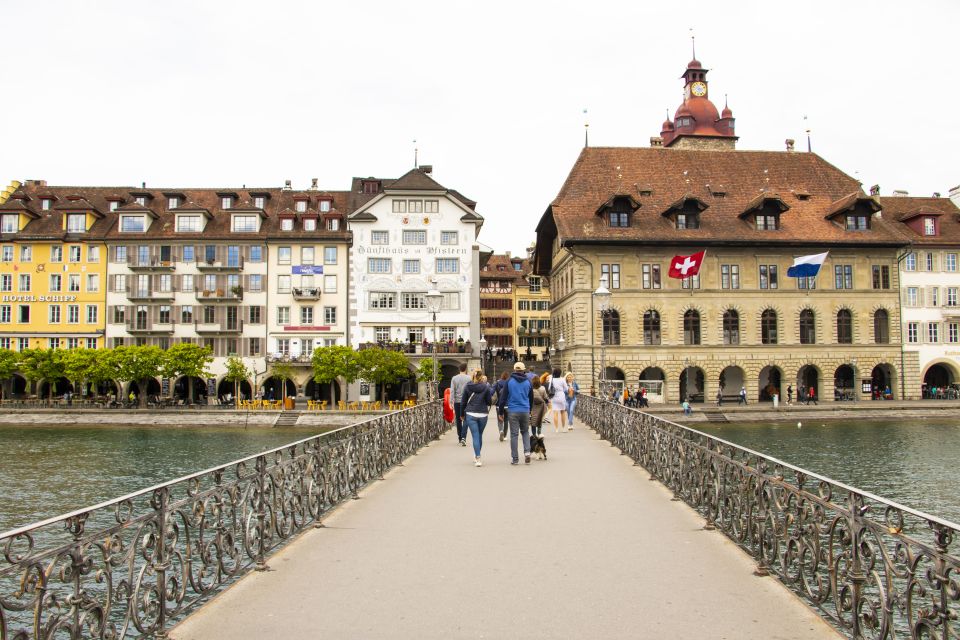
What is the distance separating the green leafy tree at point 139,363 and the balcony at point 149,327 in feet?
12.8

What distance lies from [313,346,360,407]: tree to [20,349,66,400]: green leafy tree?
16788 mm

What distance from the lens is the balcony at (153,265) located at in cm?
5603

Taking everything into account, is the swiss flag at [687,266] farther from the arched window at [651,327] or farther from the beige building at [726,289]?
the arched window at [651,327]

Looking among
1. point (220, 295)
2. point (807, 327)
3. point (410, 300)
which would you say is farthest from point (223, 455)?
point (807, 327)

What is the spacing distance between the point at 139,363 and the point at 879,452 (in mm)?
42146

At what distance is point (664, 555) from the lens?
7.95 metres

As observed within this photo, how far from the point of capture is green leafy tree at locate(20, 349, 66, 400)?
5231 cm

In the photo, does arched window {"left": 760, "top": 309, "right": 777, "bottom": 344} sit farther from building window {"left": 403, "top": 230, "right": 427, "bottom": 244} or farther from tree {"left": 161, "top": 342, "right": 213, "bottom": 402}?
tree {"left": 161, "top": 342, "right": 213, "bottom": 402}

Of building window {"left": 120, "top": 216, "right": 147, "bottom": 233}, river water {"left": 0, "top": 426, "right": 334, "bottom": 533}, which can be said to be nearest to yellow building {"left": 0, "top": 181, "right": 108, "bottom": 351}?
building window {"left": 120, "top": 216, "right": 147, "bottom": 233}

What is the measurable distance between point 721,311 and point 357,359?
23857 mm

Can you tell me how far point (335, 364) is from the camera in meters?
50.8

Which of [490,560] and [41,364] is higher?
[41,364]

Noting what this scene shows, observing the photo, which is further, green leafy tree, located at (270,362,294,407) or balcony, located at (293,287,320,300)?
balcony, located at (293,287,320,300)

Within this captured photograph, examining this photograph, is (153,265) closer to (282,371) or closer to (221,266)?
(221,266)
